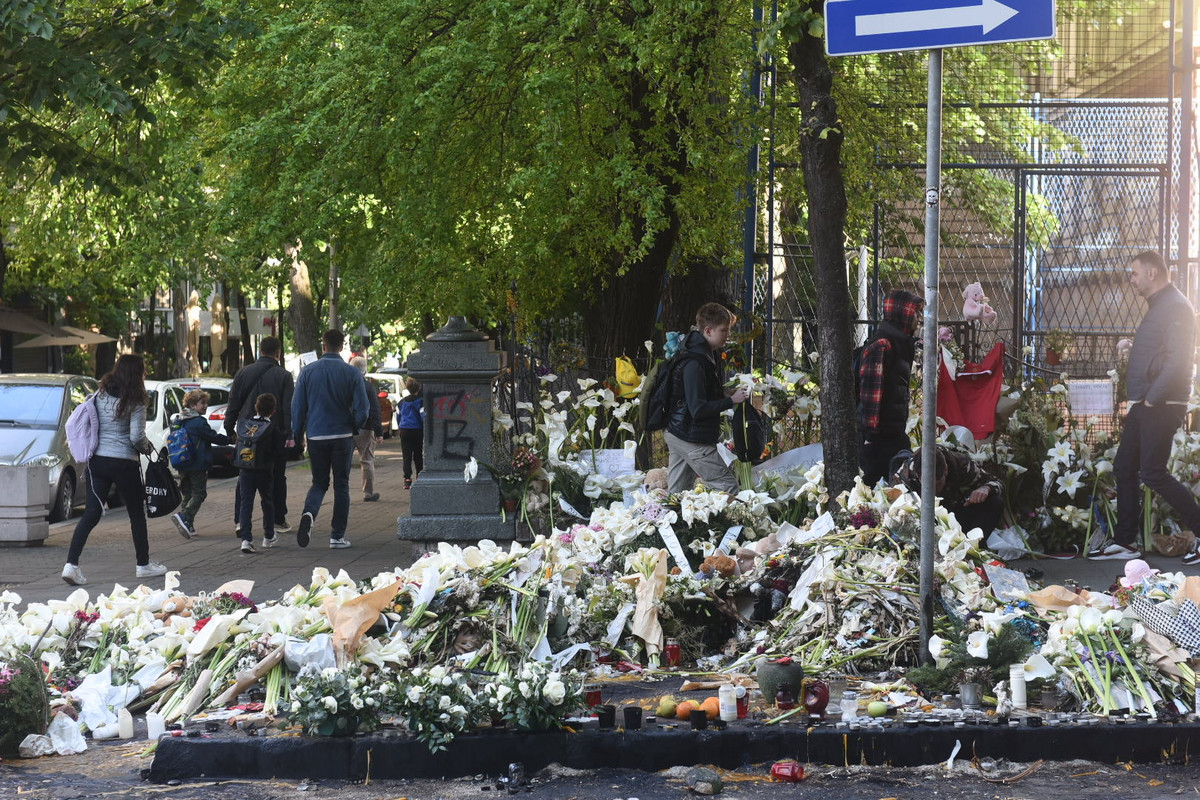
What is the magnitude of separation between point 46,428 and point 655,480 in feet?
29.8

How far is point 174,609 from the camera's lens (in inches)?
278

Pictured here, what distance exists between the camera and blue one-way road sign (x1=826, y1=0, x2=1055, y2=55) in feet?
18.4

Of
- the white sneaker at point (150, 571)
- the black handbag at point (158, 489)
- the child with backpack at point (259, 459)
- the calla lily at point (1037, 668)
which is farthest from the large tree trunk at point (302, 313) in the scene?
the calla lily at point (1037, 668)

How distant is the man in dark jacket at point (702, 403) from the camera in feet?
29.2

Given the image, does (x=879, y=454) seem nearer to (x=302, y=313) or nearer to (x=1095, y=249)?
(x=1095, y=249)

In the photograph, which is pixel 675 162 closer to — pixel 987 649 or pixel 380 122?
pixel 380 122

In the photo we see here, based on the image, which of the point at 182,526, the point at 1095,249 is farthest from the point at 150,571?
the point at 1095,249

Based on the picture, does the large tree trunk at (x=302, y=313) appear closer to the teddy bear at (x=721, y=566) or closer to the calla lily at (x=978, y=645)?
the teddy bear at (x=721, y=566)

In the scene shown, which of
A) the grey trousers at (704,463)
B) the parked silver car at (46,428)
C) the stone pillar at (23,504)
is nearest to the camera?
the grey trousers at (704,463)

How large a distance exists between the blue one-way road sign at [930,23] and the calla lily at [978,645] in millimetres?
2445

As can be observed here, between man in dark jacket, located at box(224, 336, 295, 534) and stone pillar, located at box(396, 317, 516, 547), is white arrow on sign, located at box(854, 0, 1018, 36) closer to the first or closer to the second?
stone pillar, located at box(396, 317, 516, 547)

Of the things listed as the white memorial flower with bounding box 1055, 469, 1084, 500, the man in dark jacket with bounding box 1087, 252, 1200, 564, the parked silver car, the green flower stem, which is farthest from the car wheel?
the green flower stem

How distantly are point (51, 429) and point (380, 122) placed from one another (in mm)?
6359

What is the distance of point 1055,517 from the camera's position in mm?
10188
